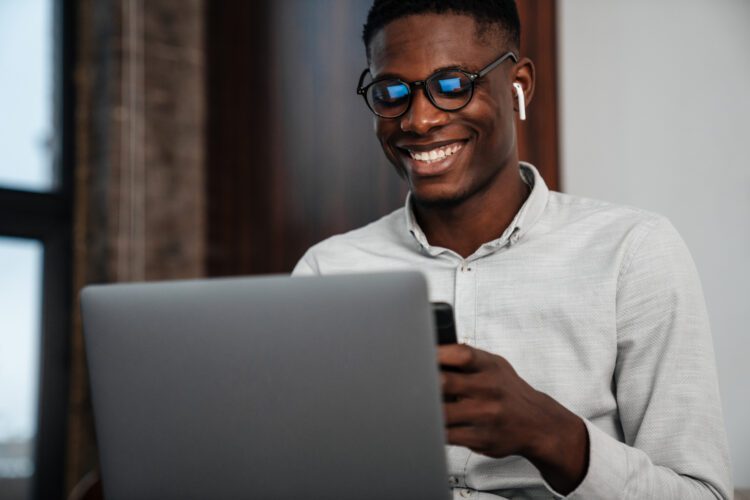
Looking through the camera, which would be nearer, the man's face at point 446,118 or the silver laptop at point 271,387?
the silver laptop at point 271,387

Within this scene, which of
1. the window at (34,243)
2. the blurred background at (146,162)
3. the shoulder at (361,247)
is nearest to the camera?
the shoulder at (361,247)

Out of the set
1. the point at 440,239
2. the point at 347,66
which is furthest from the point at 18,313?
the point at 440,239

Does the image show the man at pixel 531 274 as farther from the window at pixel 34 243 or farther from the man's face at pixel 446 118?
the window at pixel 34 243

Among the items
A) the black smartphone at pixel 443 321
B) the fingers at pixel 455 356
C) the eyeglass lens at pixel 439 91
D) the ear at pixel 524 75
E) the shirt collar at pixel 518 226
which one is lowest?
the fingers at pixel 455 356

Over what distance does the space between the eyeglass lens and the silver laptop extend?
2.13 ft

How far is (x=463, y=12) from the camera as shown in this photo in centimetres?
135

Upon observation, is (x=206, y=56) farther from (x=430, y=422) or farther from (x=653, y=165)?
(x=430, y=422)

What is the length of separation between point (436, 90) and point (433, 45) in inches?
3.0

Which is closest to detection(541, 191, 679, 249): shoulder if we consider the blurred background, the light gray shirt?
the light gray shirt

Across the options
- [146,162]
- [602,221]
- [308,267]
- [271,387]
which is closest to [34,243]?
[146,162]

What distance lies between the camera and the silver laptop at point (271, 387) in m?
0.73

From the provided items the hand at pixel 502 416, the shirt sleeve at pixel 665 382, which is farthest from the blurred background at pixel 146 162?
the hand at pixel 502 416

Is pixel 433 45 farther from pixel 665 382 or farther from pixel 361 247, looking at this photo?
pixel 665 382

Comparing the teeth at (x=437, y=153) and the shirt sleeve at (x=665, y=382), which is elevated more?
the teeth at (x=437, y=153)
